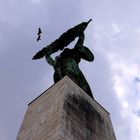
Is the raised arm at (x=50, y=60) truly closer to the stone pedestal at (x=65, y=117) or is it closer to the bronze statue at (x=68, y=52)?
the bronze statue at (x=68, y=52)

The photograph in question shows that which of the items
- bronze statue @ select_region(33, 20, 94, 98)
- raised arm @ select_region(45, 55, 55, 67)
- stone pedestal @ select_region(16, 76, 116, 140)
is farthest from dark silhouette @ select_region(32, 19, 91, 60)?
stone pedestal @ select_region(16, 76, 116, 140)

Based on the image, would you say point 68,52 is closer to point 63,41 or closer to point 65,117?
point 63,41

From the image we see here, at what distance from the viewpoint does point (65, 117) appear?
8492 millimetres

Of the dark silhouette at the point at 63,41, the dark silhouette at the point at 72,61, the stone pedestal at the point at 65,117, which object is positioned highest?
the dark silhouette at the point at 63,41

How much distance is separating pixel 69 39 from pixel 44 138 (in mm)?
5914

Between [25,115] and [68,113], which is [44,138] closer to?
[68,113]

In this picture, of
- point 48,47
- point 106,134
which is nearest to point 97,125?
point 106,134

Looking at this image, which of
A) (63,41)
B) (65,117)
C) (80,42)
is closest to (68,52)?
(63,41)

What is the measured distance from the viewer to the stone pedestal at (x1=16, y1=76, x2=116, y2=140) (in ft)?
27.1

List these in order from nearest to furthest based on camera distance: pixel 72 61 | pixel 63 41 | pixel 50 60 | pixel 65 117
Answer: pixel 65 117
pixel 72 61
pixel 50 60
pixel 63 41

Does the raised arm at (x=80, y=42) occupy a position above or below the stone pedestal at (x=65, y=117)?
above

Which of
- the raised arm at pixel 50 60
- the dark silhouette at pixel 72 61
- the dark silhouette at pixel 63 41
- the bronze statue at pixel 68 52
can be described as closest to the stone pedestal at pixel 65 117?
the dark silhouette at pixel 72 61

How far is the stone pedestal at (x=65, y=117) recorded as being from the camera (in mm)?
8250

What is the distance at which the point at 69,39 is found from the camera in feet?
43.7
